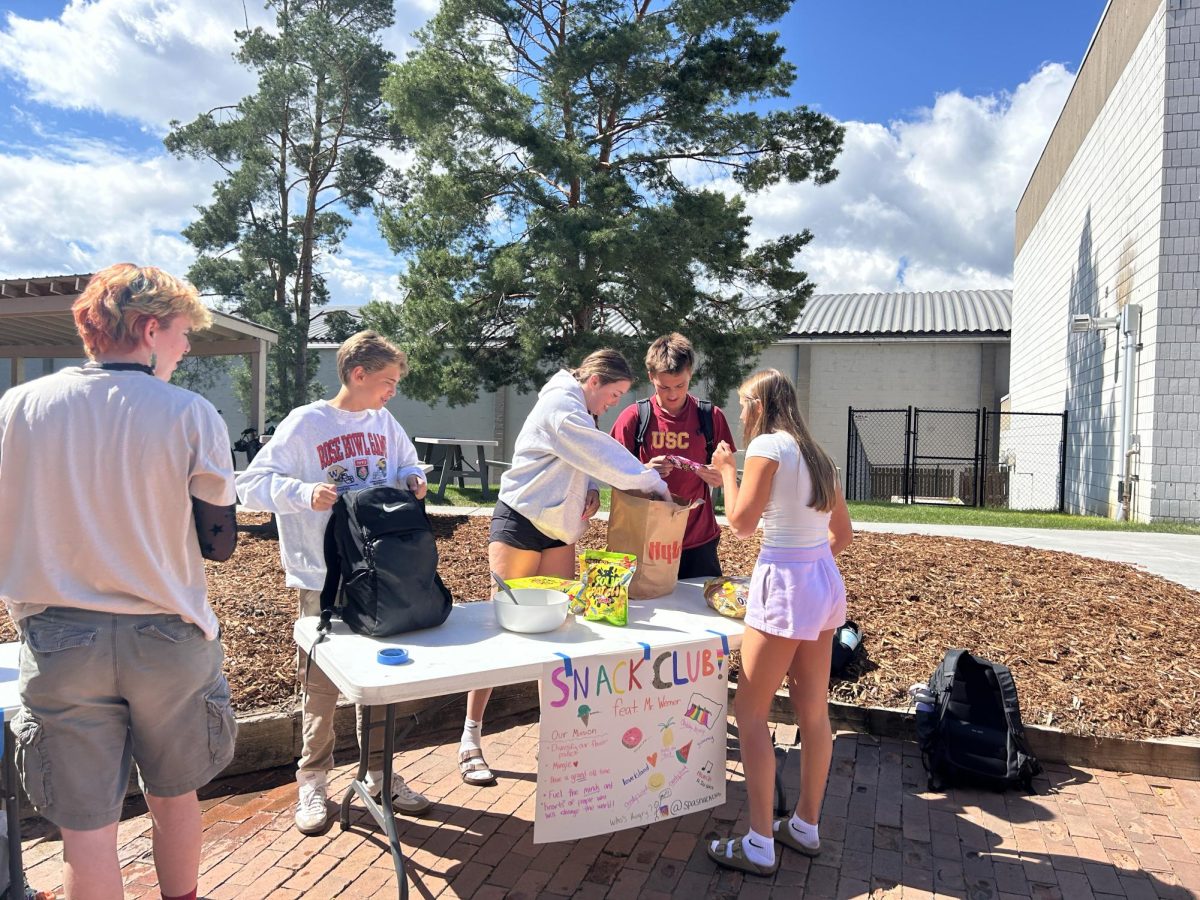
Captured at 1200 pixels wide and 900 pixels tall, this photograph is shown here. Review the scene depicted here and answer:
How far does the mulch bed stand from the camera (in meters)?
3.73

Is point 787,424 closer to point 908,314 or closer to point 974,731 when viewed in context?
point 974,731

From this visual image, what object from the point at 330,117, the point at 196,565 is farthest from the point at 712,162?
the point at 196,565

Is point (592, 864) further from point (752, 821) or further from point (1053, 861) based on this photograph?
point (1053, 861)

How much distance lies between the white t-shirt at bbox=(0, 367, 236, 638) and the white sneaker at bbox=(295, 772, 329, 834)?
1397 millimetres

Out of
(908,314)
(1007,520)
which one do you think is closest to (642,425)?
(1007,520)

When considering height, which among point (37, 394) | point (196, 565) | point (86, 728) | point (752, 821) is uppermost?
point (37, 394)

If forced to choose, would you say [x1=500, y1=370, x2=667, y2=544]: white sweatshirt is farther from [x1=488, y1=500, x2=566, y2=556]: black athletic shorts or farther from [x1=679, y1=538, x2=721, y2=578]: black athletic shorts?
[x1=679, y1=538, x2=721, y2=578]: black athletic shorts

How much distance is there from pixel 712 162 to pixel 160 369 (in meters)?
14.1

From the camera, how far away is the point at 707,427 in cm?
361

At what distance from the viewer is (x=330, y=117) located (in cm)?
2225

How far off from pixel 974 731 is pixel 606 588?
5.71 ft

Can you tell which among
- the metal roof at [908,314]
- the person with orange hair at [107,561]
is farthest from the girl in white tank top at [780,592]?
the metal roof at [908,314]

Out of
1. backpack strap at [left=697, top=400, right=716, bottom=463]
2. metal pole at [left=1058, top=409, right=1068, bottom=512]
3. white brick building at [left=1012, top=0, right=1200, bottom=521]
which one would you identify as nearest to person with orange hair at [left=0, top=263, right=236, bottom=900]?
backpack strap at [left=697, top=400, right=716, bottom=463]

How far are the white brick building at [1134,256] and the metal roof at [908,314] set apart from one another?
5557 mm
